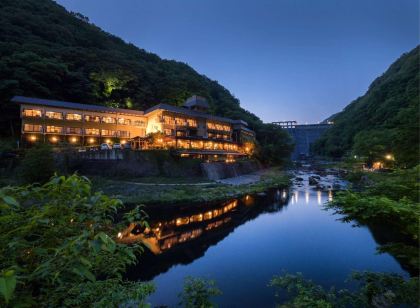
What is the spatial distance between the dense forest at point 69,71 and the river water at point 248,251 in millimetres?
38789

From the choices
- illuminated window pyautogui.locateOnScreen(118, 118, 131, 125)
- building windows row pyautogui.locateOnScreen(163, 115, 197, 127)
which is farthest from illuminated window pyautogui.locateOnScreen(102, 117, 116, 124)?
building windows row pyautogui.locateOnScreen(163, 115, 197, 127)

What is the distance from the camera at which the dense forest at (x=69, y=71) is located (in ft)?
135

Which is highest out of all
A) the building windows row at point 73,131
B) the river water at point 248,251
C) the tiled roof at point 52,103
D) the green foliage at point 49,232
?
the tiled roof at point 52,103

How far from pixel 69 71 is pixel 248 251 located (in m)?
55.6

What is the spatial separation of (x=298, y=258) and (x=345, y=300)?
704 centimetres

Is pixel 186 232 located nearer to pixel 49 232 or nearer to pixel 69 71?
pixel 49 232

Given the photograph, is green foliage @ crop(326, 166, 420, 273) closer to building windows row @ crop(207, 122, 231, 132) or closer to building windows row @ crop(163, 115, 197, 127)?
building windows row @ crop(163, 115, 197, 127)

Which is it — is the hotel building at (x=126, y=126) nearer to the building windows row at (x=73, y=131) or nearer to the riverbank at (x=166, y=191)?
the building windows row at (x=73, y=131)

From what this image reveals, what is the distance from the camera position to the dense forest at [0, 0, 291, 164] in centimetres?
4100

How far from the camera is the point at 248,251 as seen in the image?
49.9ft

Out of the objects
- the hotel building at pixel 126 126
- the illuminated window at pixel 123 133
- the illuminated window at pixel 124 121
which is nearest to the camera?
the hotel building at pixel 126 126

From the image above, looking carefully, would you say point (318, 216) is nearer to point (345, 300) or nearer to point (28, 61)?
point (345, 300)

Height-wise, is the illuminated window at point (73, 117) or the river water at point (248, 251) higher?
the illuminated window at point (73, 117)

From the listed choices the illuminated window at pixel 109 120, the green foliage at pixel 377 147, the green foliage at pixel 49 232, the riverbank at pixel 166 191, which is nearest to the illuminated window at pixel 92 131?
the illuminated window at pixel 109 120
